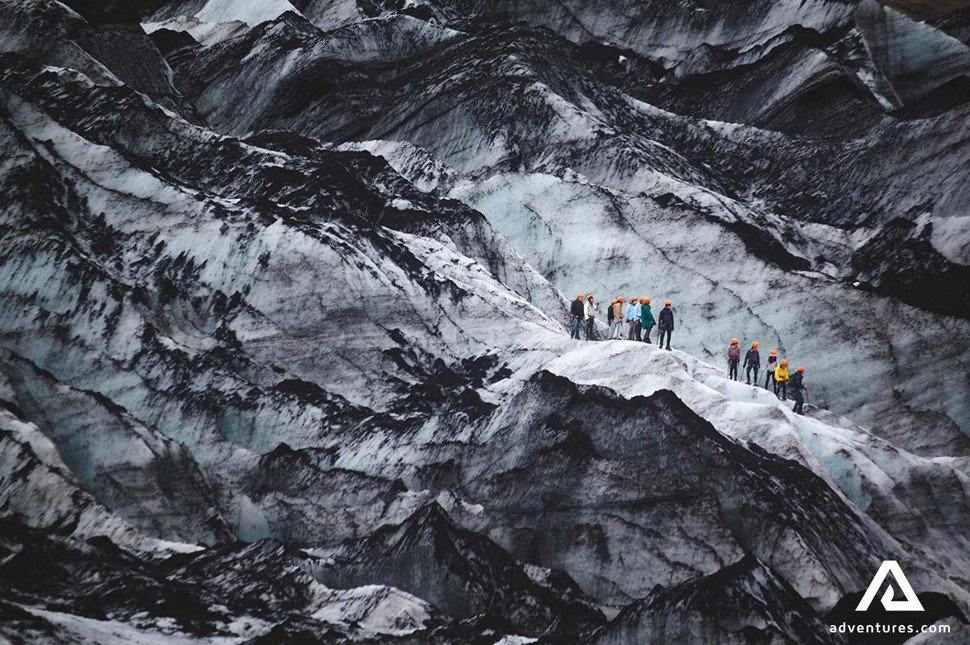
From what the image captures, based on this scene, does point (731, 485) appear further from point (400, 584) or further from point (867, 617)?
point (400, 584)

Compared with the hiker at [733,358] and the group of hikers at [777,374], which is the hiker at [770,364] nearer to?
the group of hikers at [777,374]

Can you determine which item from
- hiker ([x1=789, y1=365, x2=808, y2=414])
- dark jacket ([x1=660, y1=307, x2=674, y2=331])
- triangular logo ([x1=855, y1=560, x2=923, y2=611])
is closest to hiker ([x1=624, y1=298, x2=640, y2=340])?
dark jacket ([x1=660, y1=307, x2=674, y2=331])

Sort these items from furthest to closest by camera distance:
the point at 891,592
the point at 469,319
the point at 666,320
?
the point at 469,319
the point at 666,320
the point at 891,592

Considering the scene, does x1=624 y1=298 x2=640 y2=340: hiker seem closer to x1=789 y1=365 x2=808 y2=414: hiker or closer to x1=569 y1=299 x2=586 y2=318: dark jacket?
x1=569 y1=299 x2=586 y2=318: dark jacket

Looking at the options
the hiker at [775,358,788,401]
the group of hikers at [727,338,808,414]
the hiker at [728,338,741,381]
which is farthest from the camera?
the hiker at [728,338,741,381]

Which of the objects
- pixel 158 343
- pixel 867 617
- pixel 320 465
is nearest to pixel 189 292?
pixel 158 343

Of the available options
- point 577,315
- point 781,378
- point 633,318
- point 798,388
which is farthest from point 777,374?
point 577,315

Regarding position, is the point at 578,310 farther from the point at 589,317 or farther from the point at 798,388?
the point at 798,388
